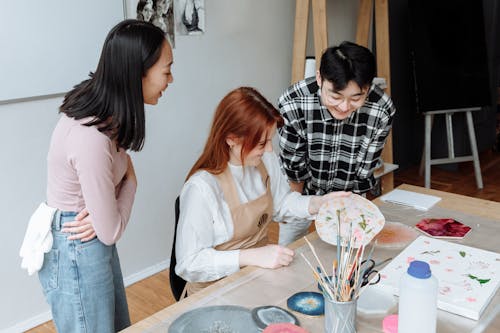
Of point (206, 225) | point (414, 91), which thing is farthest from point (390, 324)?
point (414, 91)

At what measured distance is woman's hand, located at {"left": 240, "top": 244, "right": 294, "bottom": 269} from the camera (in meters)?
1.40

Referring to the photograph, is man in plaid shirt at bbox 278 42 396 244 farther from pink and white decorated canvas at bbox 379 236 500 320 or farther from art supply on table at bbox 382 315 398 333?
art supply on table at bbox 382 315 398 333

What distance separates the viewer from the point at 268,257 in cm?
141

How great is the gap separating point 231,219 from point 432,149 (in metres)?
3.55

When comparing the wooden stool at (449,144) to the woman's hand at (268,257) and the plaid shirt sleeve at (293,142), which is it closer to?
the plaid shirt sleeve at (293,142)

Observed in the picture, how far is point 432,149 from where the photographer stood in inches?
184

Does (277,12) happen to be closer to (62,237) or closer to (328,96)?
(328,96)

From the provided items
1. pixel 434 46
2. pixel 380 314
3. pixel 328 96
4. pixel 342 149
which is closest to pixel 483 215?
pixel 342 149

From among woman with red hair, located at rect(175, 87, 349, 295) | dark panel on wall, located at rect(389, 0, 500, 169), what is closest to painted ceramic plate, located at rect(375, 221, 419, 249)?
woman with red hair, located at rect(175, 87, 349, 295)

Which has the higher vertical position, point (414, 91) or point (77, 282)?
point (414, 91)

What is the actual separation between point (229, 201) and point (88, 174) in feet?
1.45

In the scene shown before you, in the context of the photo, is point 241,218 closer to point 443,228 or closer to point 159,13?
point 443,228

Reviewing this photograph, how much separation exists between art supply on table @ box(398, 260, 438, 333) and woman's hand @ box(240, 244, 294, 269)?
0.43 metres

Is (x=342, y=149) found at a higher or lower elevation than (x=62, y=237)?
higher
